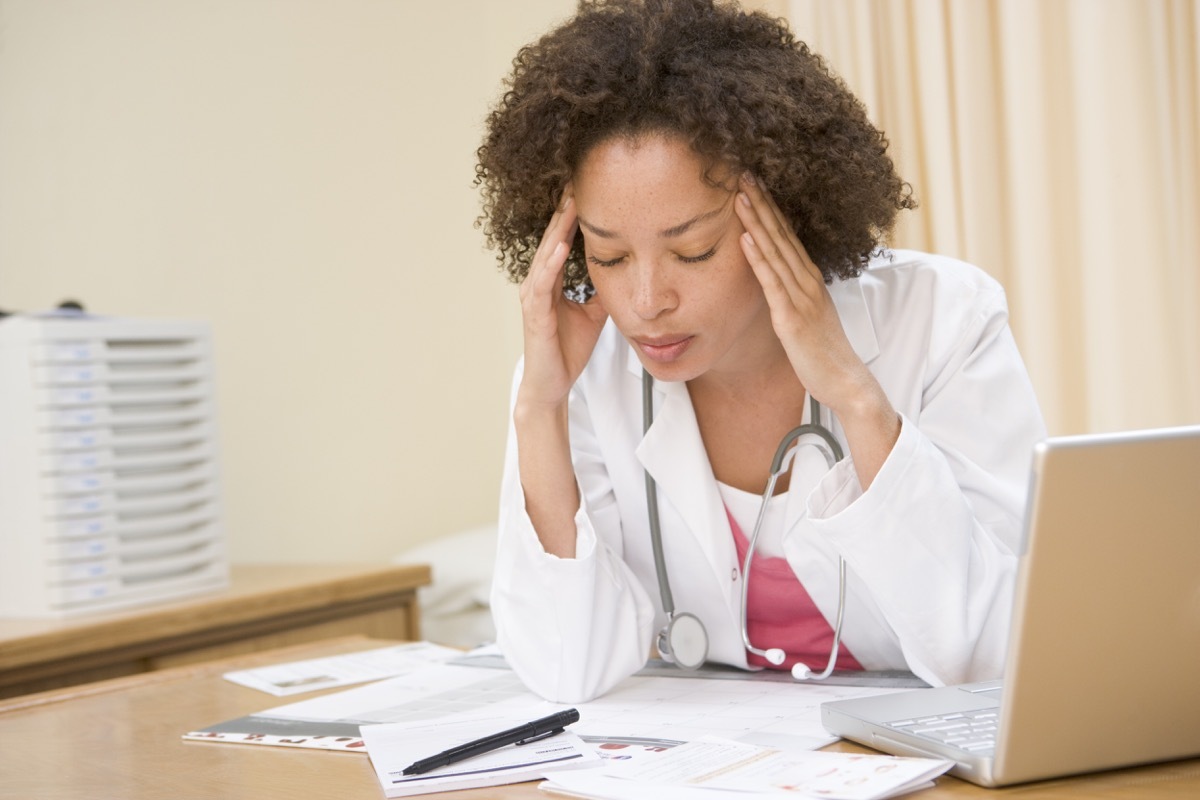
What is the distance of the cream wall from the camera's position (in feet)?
7.98

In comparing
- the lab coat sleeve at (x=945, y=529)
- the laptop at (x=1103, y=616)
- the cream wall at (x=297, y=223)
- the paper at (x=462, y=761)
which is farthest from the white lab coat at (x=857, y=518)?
the cream wall at (x=297, y=223)

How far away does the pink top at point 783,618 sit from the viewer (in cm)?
146

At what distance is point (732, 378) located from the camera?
1562 mm

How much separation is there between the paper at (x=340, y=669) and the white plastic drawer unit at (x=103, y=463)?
0.56 metres

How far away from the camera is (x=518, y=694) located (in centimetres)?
137

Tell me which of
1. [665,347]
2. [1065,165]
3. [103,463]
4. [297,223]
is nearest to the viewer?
[665,347]

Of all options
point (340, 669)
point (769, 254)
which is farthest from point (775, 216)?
point (340, 669)

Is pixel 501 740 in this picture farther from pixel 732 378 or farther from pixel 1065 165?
pixel 1065 165

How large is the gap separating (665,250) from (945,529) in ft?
1.31

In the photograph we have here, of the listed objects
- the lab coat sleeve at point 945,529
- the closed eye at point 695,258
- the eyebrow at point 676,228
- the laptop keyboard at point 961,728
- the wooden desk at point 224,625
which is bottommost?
the wooden desk at point 224,625

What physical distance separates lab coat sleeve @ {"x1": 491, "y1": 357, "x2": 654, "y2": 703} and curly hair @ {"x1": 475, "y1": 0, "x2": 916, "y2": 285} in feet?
1.18

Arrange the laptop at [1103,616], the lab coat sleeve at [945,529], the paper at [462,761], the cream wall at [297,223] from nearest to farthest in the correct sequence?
the laptop at [1103,616], the paper at [462,761], the lab coat sleeve at [945,529], the cream wall at [297,223]

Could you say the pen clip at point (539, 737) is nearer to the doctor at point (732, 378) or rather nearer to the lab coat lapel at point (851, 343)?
the doctor at point (732, 378)

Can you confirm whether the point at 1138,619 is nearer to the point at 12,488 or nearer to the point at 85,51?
the point at 12,488
